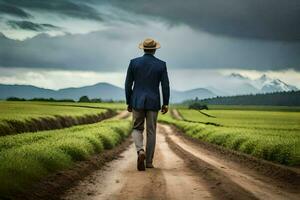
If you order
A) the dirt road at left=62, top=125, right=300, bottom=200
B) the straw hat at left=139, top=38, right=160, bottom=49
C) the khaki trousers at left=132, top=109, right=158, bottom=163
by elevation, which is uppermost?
the straw hat at left=139, top=38, right=160, bottom=49

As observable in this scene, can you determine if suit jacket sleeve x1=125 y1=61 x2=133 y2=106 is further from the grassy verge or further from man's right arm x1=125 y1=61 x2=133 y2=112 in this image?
the grassy verge

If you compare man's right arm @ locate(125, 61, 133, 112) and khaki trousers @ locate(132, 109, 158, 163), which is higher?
man's right arm @ locate(125, 61, 133, 112)

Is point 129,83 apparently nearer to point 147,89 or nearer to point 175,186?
point 147,89

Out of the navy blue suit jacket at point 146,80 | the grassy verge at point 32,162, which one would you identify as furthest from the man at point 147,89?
the grassy verge at point 32,162

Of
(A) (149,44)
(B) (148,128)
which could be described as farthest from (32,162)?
(A) (149,44)

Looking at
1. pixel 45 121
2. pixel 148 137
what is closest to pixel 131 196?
pixel 148 137

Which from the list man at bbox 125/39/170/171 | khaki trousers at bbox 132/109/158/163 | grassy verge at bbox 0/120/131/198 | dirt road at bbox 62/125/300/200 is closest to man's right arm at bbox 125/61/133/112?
man at bbox 125/39/170/171

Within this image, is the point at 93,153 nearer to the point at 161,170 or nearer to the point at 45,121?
the point at 161,170

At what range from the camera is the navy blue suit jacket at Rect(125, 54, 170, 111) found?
15.0 meters

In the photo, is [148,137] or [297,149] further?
[297,149]

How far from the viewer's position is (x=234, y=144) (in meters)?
26.7

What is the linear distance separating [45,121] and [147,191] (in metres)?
38.0

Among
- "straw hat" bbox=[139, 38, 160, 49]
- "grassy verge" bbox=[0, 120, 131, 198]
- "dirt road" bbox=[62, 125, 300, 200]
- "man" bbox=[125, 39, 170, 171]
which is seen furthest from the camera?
"straw hat" bbox=[139, 38, 160, 49]

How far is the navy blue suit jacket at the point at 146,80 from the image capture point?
1499 cm
